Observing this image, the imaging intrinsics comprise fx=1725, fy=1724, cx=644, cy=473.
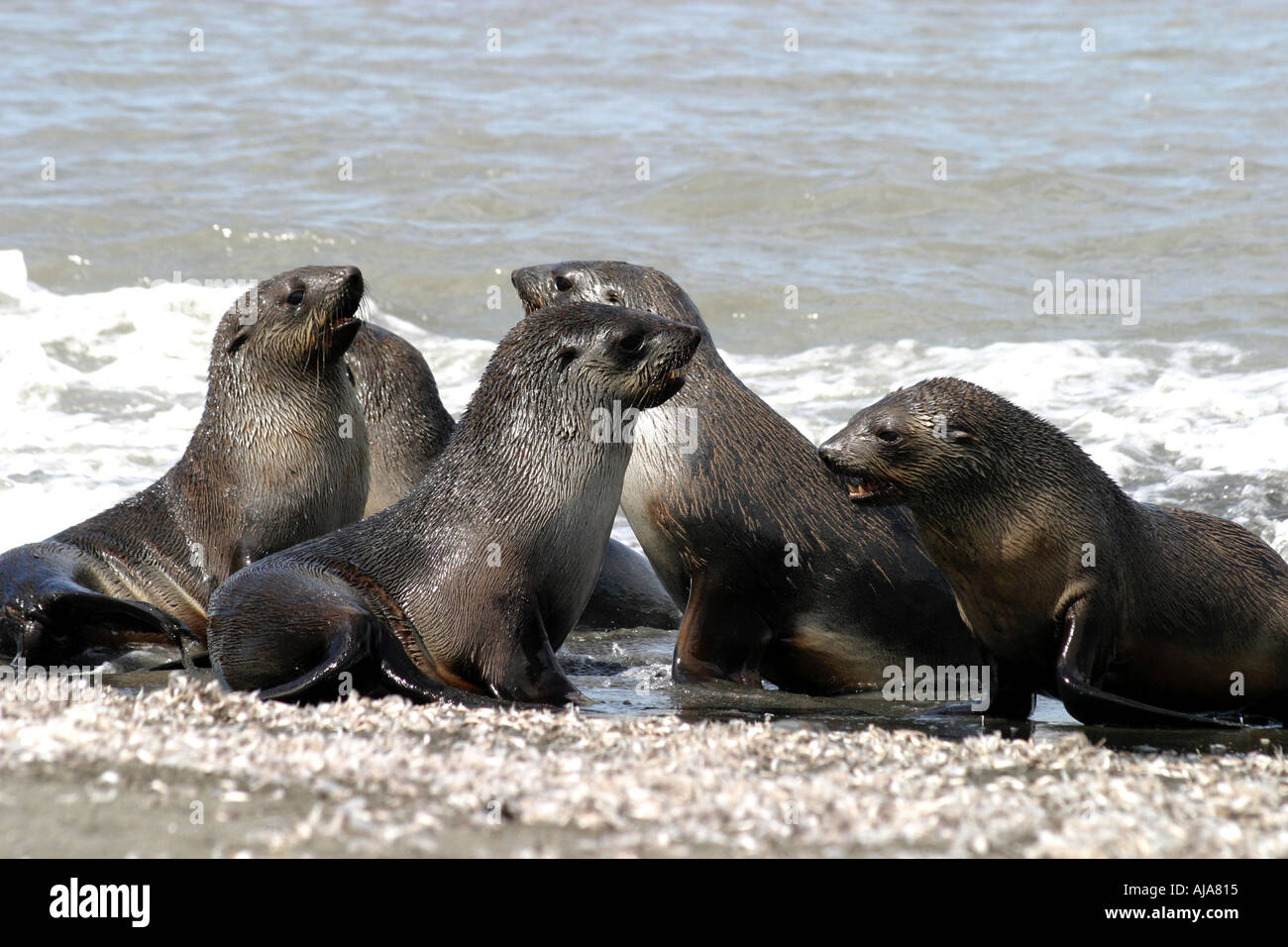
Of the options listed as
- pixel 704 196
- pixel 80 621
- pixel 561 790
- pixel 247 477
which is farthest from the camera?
pixel 704 196

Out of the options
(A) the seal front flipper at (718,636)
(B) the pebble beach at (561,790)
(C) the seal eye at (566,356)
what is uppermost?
(C) the seal eye at (566,356)

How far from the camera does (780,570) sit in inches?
Answer: 288

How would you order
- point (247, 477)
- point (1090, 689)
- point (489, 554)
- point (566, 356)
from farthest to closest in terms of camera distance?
1. point (247, 477)
2. point (566, 356)
3. point (489, 554)
4. point (1090, 689)

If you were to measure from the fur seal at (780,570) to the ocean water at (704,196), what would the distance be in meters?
0.67

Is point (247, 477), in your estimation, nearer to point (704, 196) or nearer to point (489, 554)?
point (489, 554)

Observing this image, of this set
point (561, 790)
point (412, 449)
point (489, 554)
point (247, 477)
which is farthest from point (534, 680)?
point (412, 449)

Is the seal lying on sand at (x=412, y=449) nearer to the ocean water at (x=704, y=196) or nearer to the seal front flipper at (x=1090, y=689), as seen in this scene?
the ocean water at (x=704, y=196)

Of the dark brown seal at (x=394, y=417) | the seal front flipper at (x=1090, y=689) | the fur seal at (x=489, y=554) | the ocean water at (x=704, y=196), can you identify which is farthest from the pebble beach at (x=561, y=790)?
the dark brown seal at (x=394, y=417)

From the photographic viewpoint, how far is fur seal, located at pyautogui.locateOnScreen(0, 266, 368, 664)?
308 inches

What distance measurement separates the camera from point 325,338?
7.97 metres

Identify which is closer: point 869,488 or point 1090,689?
point 1090,689

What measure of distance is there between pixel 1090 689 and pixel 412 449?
4021 mm

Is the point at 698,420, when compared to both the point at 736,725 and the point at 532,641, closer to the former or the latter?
the point at 532,641

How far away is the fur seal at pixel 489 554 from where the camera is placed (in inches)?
240
